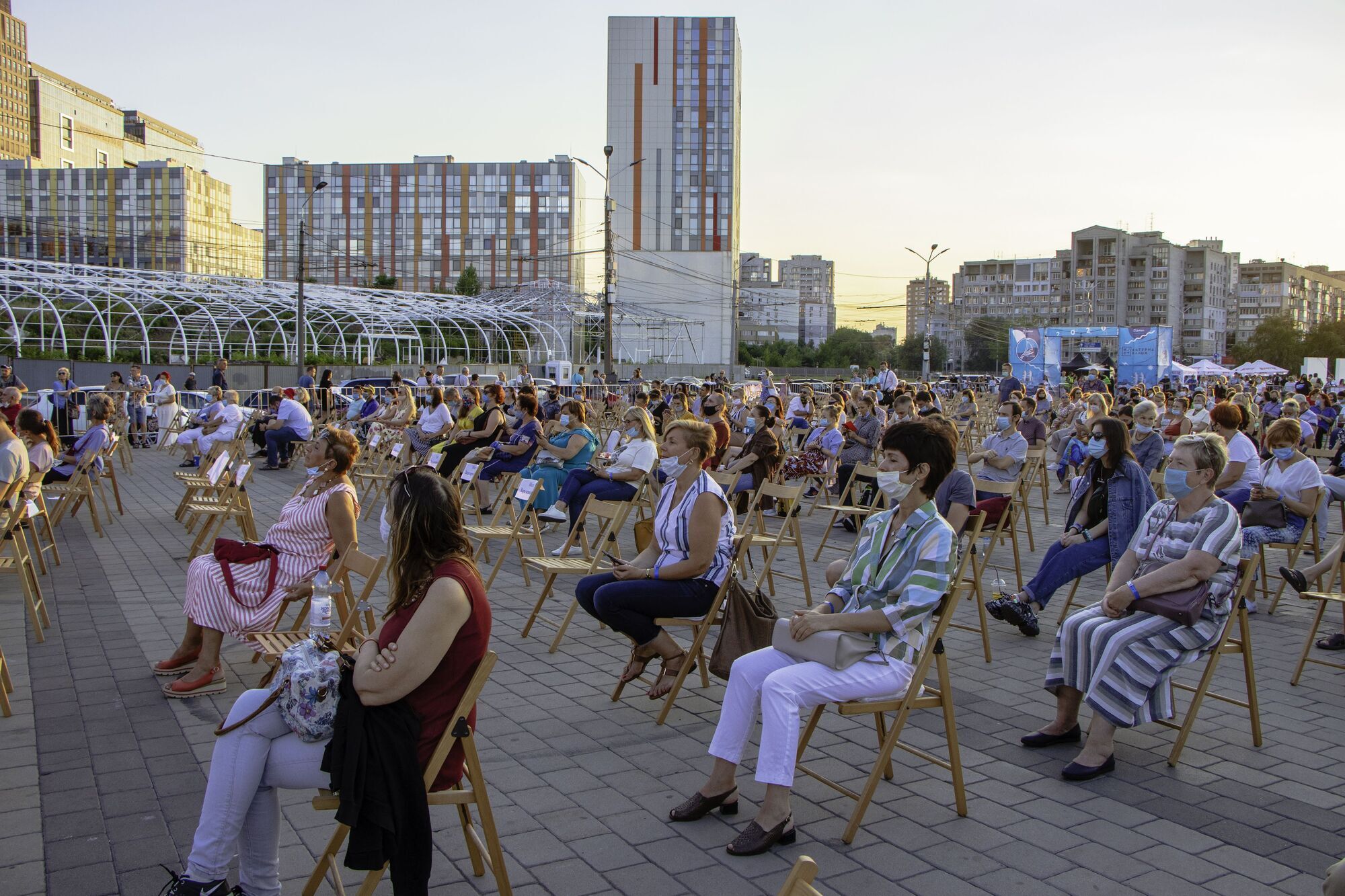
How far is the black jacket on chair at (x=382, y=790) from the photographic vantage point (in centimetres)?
283

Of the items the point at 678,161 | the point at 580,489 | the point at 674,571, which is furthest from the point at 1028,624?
the point at 678,161

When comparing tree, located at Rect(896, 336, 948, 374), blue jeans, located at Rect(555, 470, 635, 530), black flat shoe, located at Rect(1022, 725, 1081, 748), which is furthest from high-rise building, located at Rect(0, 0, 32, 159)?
black flat shoe, located at Rect(1022, 725, 1081, 748)

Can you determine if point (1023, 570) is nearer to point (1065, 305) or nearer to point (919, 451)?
point (919, 451)

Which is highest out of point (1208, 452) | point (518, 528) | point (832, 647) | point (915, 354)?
point (915, 354)

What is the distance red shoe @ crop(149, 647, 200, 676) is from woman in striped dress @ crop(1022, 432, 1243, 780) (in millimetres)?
4355

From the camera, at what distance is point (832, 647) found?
3738mm

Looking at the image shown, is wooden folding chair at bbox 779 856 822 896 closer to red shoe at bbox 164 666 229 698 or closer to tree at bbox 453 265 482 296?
red shoe at bbox 164 666 229 698

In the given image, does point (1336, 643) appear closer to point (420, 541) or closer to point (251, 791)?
point (420, 541)

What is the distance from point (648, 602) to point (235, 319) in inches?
1391

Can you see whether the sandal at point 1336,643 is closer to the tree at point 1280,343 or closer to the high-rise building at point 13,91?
the tree at point 1280,343

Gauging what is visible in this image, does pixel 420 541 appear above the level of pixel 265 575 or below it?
above

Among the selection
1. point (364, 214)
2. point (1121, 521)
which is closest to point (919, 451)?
point (1121, 521)

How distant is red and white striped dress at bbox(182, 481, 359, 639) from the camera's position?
5227 millimetres

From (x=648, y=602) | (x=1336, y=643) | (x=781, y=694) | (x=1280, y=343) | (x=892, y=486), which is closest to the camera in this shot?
(x=781, y=694)
